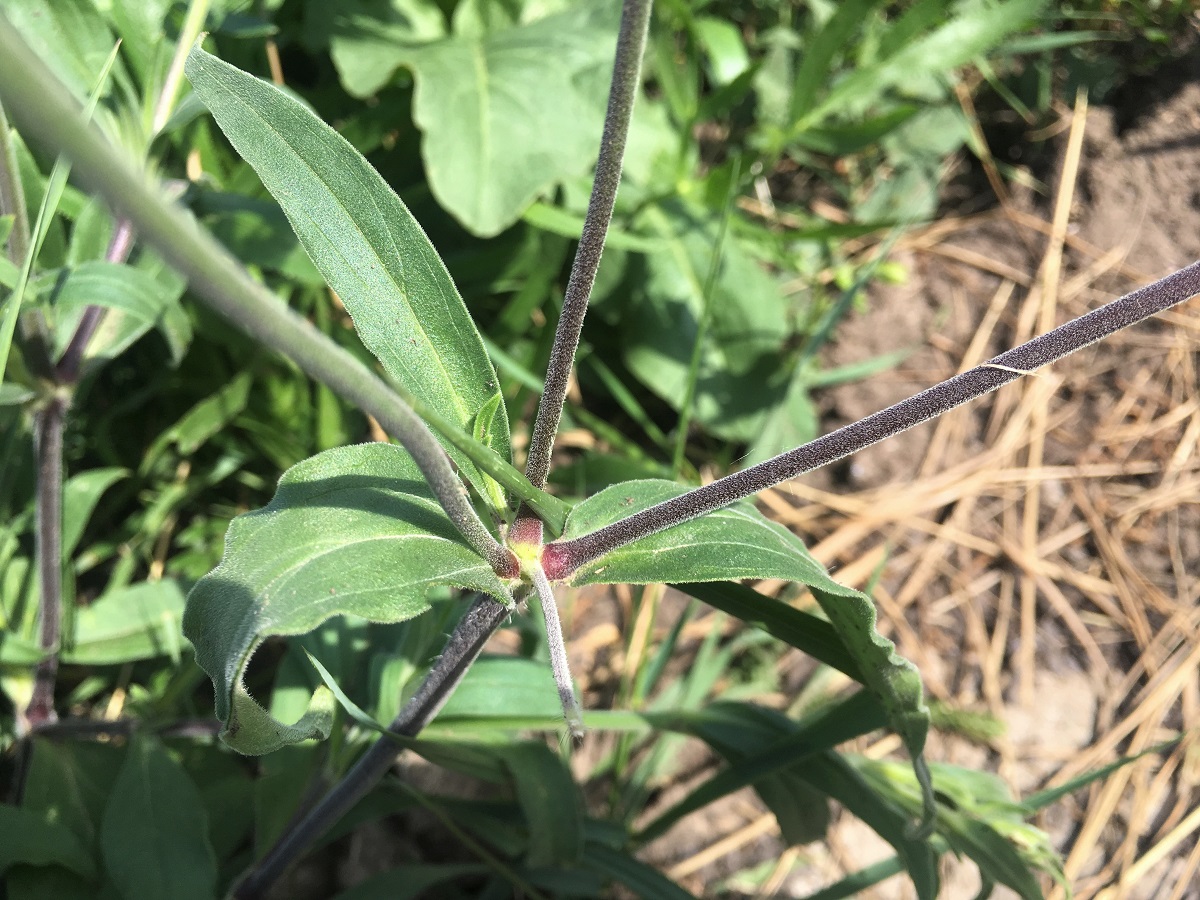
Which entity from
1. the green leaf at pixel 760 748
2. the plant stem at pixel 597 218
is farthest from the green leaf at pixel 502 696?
the plant stem at pixel 597 218

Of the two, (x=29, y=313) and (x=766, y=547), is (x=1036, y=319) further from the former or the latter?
(x=29, y=313)

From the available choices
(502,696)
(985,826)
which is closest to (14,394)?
(502,696)

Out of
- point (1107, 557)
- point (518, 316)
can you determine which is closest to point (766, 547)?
point (518, 316)

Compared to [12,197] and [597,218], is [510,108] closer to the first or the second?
[12,197]

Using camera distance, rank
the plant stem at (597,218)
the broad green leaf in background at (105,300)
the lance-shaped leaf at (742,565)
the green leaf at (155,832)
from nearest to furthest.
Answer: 1. the plant stem at (597,218)
2. the lance-shaped leaf at (742,565)
3. the broad green leaf in background at (105,300)
4. the green leaf at (155,832)

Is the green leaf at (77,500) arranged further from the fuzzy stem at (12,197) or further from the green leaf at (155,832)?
the fuzzy stem at (12,197)
